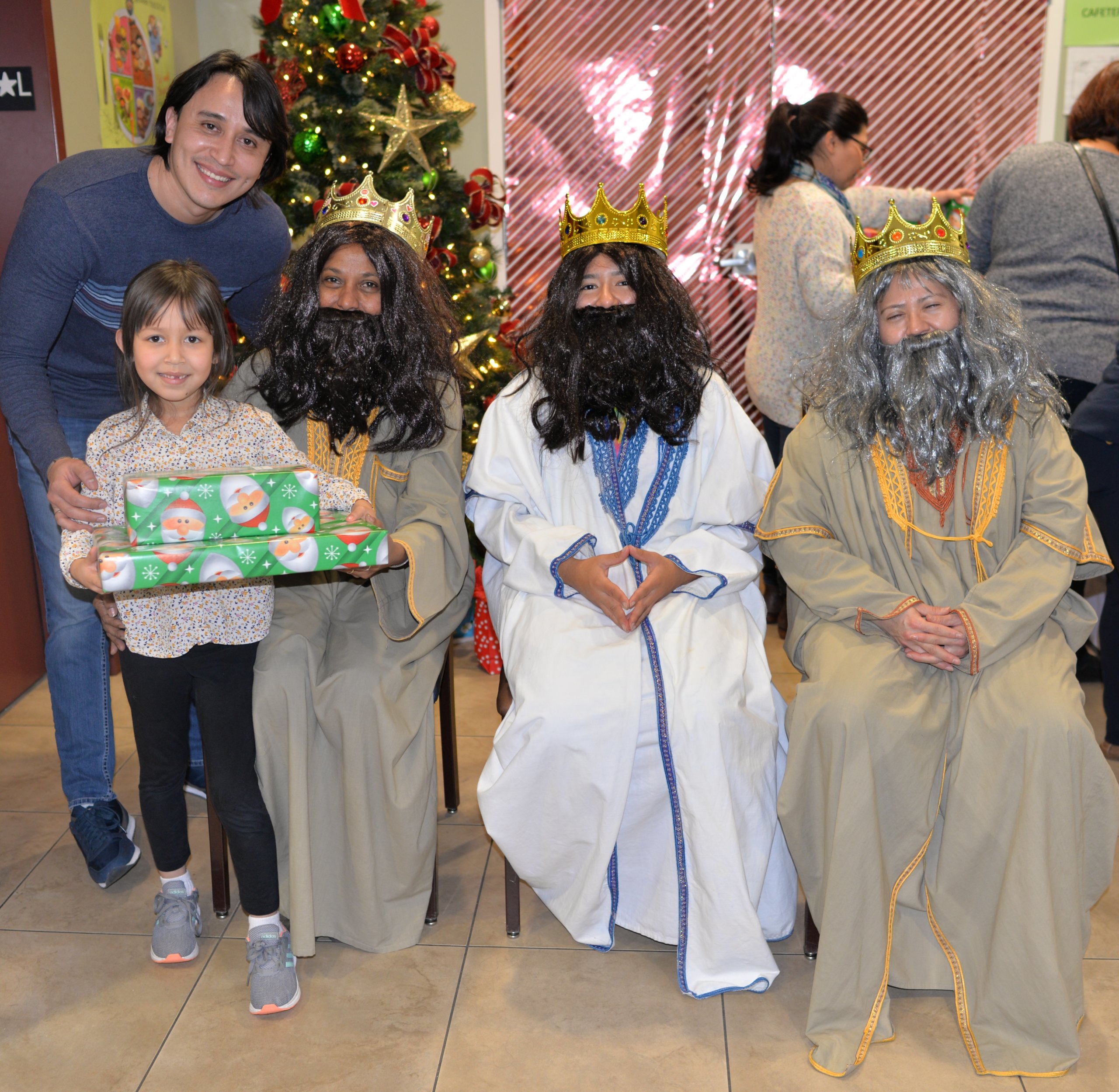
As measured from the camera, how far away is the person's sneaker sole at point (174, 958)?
265 centimetres

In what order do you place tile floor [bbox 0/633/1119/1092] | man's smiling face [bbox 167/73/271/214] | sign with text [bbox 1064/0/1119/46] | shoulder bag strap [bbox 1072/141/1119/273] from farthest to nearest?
sign with text [bbox 1064/0/1119/46] < shoulder bag strap [bbox 1072/141/1119/273] < man's smiling face [bbox 167/73/271/214] < tile floor [bbox 0/633/1119/1092]

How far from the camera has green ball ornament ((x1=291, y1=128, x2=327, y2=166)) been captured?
13.8 ft

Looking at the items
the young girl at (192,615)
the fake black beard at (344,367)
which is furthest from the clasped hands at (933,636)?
the fake black beard at (344,367)

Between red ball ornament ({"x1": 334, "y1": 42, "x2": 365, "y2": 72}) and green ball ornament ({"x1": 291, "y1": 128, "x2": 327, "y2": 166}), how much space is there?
0.85 ft

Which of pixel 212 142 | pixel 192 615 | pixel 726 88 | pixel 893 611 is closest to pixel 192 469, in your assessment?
pixel 192 615

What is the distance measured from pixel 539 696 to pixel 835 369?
1.11 m

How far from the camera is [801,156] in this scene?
4.05 metres

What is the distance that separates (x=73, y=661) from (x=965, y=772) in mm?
2286

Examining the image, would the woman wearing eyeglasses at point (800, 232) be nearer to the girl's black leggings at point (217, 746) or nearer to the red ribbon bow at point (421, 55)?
the red ribbon bow at point (421, 55)

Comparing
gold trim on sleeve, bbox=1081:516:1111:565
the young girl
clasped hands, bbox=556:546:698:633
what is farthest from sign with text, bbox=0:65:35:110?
gold trim on sleeve, bbox=1081:516:1111:565

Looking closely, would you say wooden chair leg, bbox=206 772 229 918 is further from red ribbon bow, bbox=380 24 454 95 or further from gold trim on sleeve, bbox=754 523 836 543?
red ribbon bow, bbox=380 24 454 95

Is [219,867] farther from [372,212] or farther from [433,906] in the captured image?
[372,212]

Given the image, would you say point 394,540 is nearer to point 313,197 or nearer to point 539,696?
point 539,696

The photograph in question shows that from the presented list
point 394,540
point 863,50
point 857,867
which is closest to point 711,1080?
point 857,867
